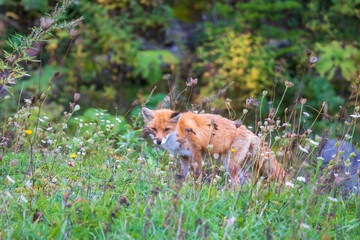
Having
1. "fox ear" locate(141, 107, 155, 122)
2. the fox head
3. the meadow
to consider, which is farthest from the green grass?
"fox ear" locate(141, 107, 155, 122)

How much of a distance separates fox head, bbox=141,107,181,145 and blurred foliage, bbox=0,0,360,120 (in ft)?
13.3

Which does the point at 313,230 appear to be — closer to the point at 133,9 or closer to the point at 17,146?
the point at 17,146

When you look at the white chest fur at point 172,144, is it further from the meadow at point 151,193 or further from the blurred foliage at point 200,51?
the blurred foliage at point 200,51

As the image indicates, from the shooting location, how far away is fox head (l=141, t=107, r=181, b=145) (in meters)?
5.17

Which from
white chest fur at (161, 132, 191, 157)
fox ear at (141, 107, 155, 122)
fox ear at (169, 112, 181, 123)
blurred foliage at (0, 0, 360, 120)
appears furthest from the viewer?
blurred foliage at (0, 0, 360, 120)

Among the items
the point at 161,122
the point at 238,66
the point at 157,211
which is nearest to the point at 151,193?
the point at 157,211

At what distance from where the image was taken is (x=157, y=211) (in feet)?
9.95

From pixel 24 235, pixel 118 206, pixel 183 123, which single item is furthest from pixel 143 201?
pixel 183 123

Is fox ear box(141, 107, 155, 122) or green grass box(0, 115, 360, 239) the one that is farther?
fox ear box(141, 107, 155, 122)

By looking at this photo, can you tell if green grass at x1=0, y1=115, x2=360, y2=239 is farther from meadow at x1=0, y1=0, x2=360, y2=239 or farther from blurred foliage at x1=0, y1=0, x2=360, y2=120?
blurred foliage at x1=0, y1=0, x2=360, y2=120

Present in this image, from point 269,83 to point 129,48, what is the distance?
3.77m

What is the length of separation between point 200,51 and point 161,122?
5823 mm

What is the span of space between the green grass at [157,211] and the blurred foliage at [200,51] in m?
5.93

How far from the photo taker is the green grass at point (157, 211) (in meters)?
2.82
